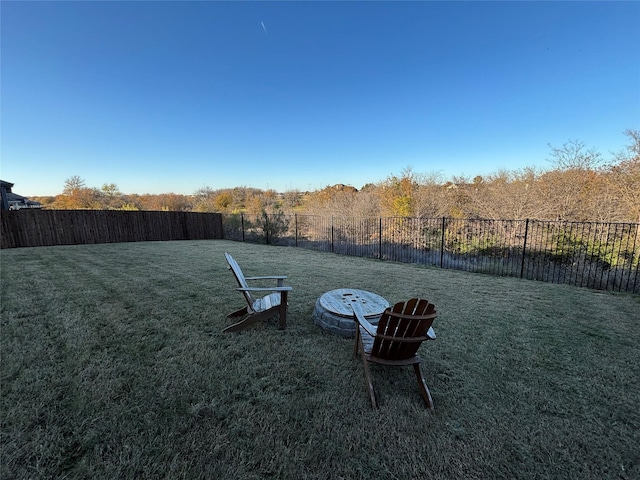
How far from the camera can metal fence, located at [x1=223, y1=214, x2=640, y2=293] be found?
18.9ft

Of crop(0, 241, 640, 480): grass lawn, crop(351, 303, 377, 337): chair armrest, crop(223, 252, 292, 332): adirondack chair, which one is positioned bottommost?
crop(0, 241, 640, 480): grass lawn

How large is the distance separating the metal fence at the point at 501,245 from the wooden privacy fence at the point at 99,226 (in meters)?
6.52

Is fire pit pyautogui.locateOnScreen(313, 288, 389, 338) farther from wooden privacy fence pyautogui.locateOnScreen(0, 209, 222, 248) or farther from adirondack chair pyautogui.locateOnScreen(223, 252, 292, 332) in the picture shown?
wooden privacy fence pyautogui.locateOnScreen(0, 209, 222, 248)

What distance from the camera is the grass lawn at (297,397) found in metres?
1.44

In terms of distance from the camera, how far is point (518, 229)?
8039 millimetres

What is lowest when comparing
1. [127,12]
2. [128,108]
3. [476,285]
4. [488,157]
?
[476,285]

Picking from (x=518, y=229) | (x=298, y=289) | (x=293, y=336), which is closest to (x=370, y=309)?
(x=293, y=336)

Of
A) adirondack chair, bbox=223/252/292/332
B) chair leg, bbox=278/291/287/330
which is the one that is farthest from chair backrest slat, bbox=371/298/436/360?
chair leg, bbox=278/291/287/330

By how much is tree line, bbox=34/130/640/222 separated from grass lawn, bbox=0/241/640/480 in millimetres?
5239

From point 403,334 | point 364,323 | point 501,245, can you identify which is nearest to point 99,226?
point 364,323

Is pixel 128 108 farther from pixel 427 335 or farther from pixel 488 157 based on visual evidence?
pixel 488 157

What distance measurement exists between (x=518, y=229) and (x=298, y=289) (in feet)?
25.3

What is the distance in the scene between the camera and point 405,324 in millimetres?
1845

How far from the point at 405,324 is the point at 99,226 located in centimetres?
→ 1537
